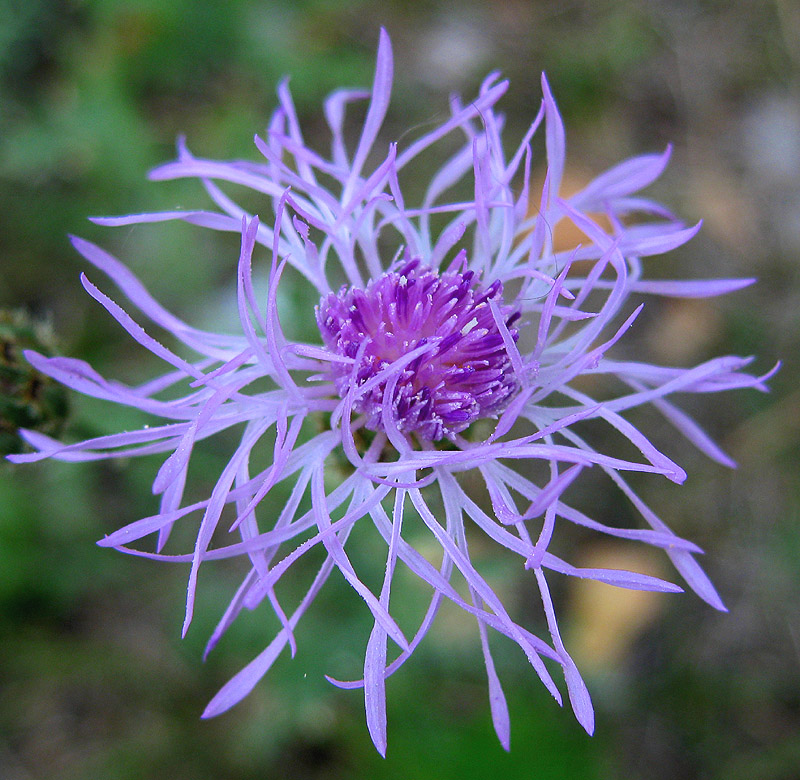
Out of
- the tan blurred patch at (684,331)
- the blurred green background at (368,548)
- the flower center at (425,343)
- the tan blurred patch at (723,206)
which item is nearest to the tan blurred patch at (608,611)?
the blurred green background at (368,548)

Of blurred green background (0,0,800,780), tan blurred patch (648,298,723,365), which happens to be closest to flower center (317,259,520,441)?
blurred green background (0,0,800,780)

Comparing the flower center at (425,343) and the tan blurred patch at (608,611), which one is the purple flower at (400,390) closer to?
the flower center at (425,343)

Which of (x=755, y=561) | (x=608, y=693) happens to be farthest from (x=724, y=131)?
(x=608, y=693)

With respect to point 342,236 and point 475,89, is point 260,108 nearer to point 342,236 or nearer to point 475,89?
point 475,89

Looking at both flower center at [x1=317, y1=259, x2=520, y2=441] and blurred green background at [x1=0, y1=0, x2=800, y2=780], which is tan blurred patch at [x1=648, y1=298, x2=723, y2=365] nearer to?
blurred green background at [x1=0, y1=0, x2=800, y2=780]

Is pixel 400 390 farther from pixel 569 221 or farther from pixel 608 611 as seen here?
pixel 569 221
